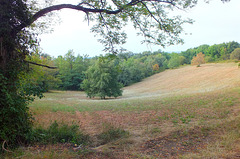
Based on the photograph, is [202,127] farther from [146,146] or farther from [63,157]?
[63,157]

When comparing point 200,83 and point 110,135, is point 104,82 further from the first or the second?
point 110,135

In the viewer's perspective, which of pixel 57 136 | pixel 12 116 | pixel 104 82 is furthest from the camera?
pixel 104 82

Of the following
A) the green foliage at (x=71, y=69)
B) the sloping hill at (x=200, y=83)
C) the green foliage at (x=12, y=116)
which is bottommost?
the sloping hill at (x=200, y=83)

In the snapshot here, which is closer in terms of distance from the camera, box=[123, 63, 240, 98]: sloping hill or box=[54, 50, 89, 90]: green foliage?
box=[123, 63, 240, 98]: sloping hill

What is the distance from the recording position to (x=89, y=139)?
20.3ft

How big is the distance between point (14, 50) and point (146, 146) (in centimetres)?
535

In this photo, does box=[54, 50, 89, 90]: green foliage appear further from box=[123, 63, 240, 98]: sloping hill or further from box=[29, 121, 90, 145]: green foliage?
box=[29, 121, 90, 145]: green foliage

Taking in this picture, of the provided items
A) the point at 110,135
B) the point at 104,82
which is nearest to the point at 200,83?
the point at 104,82

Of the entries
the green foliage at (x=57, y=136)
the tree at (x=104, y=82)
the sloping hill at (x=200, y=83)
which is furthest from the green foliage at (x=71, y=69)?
the green foliage at (x=57, y=136)

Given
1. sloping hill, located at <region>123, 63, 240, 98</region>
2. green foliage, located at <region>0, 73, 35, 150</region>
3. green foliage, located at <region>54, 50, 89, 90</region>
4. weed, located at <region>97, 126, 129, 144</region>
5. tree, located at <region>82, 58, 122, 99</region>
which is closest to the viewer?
green foliage, located at <region>0, 73, 35, 150</region>

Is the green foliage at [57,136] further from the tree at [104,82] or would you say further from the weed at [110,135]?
the tree at [104,82]

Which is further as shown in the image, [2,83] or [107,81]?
[107,81]

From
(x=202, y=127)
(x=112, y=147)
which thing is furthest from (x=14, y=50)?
(x=202, y=127)

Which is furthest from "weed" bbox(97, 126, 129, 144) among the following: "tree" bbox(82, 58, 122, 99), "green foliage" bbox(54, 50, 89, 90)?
"green foliage" bbox(54, 50, 89, 90)
